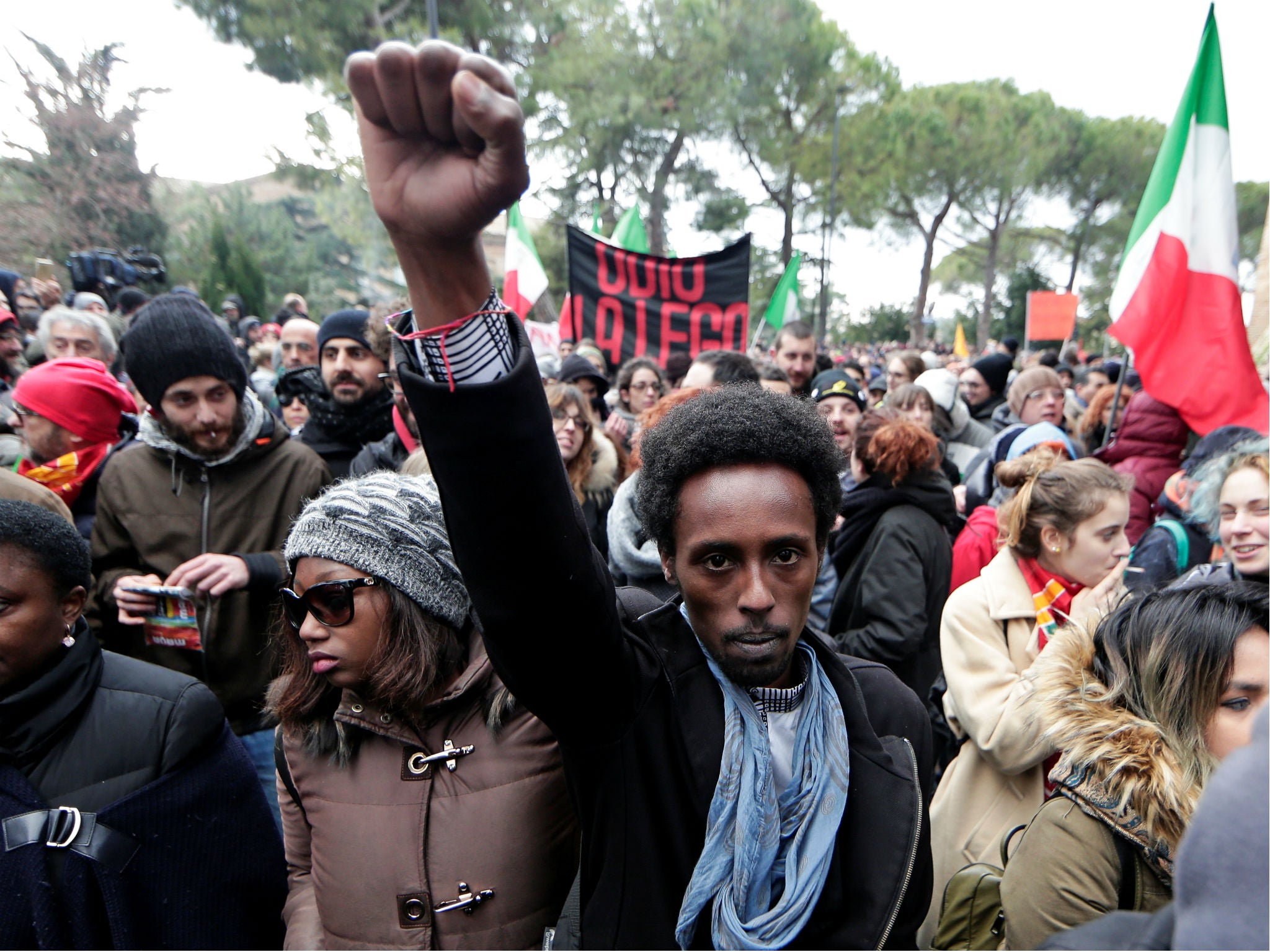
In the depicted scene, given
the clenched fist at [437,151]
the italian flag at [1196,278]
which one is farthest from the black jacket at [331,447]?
the italian flag at [1196,278]

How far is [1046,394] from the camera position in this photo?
16.4 ft

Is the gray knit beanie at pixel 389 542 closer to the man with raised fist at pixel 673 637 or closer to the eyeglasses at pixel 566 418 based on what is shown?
the man with raised fist at pixel 673 637

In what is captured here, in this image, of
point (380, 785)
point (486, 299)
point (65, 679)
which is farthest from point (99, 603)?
point (486, 299)

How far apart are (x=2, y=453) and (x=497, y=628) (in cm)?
295

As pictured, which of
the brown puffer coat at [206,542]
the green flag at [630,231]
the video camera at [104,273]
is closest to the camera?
the brown puffer coat at [206,542]

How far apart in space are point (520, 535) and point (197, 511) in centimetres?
204

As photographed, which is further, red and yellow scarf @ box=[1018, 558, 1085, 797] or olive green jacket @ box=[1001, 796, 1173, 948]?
red and yellow scarf @ box=[1018, 558, 1085, 797]

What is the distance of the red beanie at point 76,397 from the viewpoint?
105 inches

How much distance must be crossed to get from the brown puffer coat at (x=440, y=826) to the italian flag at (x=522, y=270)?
21.9 feet

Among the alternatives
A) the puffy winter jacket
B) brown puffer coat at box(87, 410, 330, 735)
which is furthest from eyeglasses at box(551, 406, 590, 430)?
the puffy winter jacket

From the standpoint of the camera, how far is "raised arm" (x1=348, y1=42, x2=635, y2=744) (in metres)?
0.76

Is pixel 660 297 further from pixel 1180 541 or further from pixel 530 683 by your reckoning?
pixel 530 683

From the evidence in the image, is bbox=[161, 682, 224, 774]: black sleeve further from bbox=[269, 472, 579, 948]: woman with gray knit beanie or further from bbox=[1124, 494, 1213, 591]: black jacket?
bbox=[1124, 494, 1213, 591]: black jacket

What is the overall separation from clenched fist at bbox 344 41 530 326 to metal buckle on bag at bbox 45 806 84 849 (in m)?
1.32
